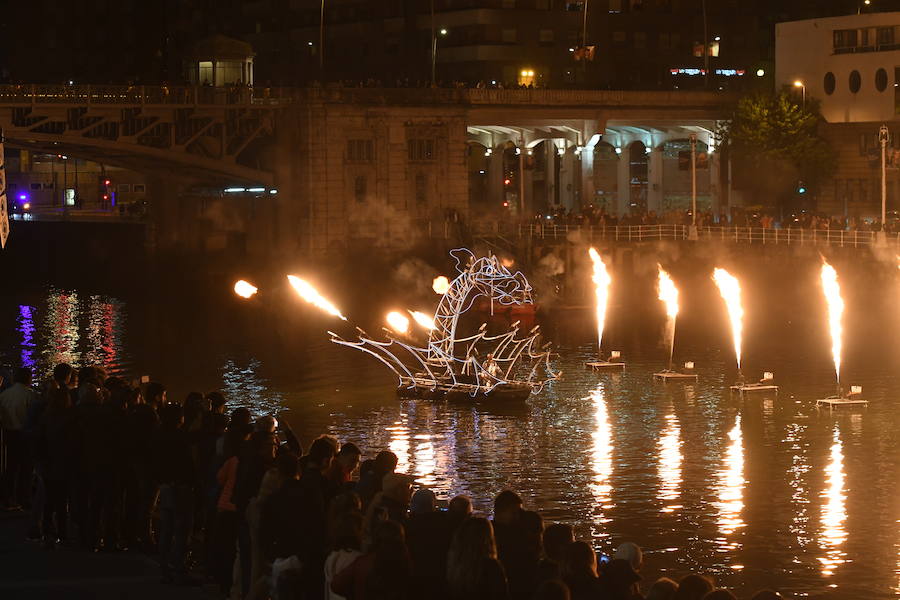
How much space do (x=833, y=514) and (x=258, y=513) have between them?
22873 mm

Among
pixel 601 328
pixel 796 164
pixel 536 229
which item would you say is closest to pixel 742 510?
pixel 601 328

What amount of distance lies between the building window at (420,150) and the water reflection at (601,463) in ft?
167

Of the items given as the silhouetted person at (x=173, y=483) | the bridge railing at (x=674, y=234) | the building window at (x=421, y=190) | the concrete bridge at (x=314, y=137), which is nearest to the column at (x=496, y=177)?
the concrete bridge at (x=314, y=137)

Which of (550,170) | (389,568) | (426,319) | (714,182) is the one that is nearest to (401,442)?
(426,319)

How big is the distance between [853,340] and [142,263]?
221 feet

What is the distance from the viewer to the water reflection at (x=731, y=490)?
3828 cm

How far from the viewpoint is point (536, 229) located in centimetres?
10750

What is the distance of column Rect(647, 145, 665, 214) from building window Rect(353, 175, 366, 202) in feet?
101

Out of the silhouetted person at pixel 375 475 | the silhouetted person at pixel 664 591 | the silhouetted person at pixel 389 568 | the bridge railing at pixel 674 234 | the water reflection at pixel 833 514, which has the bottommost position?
the water reflection at pixel 833 514

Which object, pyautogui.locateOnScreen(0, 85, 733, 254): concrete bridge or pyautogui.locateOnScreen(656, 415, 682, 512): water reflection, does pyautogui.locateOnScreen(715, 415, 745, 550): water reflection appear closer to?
pyautogui.locateOnScreen(656, 415, 682, 512): water reflection

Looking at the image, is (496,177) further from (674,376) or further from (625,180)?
(674,376)

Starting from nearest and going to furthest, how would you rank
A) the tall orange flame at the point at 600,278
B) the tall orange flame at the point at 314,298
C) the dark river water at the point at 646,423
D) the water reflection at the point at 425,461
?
the dark river water at the point at 646,423 → the water reflection at the point at 425,461 → the tall orange flame at the point at 314,298 → the tall orange flame at the point at 600,278

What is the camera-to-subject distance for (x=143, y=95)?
334 ft

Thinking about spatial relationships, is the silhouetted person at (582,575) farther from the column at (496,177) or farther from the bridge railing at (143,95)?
the column at (496,177)
